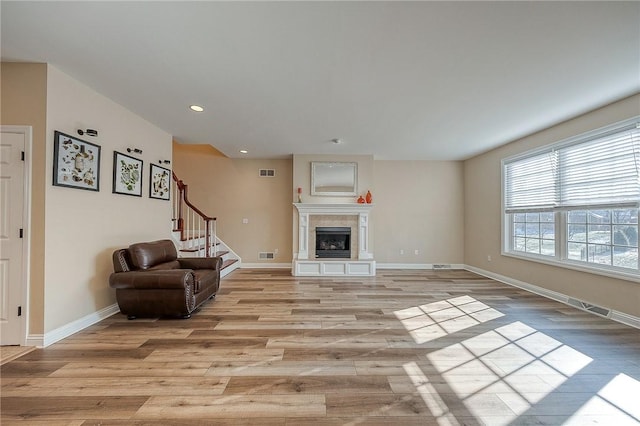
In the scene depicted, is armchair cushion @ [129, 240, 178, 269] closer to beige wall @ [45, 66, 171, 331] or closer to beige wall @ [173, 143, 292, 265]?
beige wall @ [45, 66, 171, 331]

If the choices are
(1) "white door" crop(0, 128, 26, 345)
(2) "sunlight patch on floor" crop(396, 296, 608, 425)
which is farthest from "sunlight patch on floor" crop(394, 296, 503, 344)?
(1) "white door" crop(0, 128, 26, 345)

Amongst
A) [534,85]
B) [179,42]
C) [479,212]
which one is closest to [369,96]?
[534,85]

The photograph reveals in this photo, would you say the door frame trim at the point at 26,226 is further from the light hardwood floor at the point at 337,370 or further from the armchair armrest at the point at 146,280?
the armchair armrest at the point at 146,280

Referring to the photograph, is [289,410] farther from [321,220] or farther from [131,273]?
[321,220]

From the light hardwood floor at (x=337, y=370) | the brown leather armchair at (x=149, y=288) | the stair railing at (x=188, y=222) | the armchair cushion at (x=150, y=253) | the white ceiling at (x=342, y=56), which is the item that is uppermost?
the white ceiling at (x=342, y=56)

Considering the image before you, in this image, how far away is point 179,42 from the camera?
2164mm

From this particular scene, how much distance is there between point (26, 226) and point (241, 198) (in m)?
4.11

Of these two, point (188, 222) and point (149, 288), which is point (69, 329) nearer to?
point (149, 288)

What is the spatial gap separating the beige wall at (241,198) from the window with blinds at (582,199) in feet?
16.0

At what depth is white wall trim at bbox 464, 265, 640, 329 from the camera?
9.97 feet

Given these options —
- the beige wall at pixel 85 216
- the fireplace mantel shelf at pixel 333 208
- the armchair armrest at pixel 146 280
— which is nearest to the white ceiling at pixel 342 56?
the beige wall at pixel 85 216

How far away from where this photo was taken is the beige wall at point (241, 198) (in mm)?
6469

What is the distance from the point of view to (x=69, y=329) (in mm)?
2775

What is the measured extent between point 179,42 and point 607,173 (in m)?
5.17
